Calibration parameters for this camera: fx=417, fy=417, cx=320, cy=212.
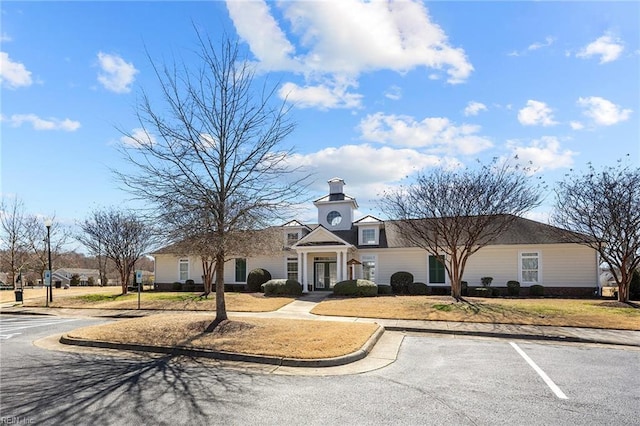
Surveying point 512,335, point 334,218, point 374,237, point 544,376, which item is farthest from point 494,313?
point 334,218

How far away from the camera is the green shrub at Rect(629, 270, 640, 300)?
73.4 feet

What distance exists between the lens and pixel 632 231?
19.0 meters

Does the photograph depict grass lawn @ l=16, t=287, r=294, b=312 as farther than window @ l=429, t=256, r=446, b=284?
No

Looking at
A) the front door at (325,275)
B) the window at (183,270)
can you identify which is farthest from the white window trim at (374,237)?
the window at (183,270)

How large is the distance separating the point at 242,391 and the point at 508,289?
21.5 m

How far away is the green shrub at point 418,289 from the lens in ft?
81.9

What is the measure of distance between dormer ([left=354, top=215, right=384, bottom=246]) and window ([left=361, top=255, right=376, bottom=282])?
0.98m

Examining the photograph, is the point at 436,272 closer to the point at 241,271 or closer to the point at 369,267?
the point at 369,267

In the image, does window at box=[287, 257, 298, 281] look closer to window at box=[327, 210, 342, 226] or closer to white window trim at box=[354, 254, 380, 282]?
window at box=[327, 210, 342, 226]

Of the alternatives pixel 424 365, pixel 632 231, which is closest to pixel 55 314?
pixel 424 365

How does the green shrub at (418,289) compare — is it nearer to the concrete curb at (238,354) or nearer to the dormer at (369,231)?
the dormer at (369,231)

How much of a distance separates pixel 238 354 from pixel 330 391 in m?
3.12

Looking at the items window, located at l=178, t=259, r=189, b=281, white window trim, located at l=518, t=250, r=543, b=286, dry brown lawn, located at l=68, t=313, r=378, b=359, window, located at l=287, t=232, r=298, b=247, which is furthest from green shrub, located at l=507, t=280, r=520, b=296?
window, located at l=178, t=259, r=189, b=281

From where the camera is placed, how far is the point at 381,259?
89.1ft
